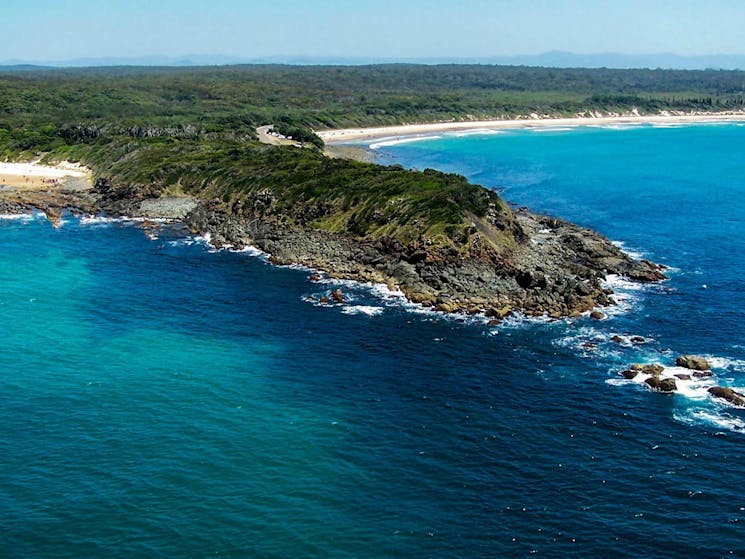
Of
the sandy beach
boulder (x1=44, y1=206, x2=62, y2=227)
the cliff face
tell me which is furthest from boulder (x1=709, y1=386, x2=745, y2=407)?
the sandy beach

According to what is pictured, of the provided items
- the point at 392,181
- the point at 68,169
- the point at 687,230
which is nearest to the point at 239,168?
the point at 392,181

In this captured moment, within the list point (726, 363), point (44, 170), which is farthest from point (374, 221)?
point (44, 170)

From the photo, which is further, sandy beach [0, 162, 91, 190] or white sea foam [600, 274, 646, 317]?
sandy beach [0, 162, 91, 190]

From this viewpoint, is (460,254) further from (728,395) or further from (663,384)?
(728,395)

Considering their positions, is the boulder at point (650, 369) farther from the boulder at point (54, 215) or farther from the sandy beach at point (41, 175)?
the sandy beach at point (41, 175)

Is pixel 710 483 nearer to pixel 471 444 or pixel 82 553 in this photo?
pixel 471 444

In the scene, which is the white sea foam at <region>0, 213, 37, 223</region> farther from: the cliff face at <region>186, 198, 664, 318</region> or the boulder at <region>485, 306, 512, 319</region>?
the boulder at <region>485, 306, 512, 319</region>
